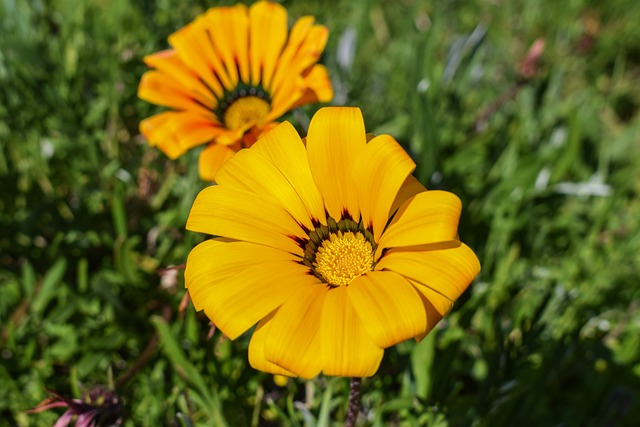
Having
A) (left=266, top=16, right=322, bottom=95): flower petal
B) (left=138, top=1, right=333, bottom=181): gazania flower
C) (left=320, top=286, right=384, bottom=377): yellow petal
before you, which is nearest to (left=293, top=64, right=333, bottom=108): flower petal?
(left=138, top=1, right=333, bottom=181): gazania flower

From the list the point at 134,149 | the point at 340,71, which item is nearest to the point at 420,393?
the point at 340,71

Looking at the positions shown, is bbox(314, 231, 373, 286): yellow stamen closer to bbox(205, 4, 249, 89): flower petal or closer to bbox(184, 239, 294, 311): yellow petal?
bbox(184, 239, 294, 311): yellow petal

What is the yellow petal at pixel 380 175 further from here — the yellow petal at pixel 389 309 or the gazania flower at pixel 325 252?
the yellow petal at pixel 389 309

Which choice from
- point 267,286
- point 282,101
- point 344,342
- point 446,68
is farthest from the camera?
point 446,68

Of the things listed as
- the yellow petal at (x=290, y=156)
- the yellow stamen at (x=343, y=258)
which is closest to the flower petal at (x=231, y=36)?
the yellow petal at (x=290, y=156)

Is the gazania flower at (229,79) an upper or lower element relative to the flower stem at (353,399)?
upper

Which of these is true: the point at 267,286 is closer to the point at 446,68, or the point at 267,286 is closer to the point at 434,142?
the point at 434,142
